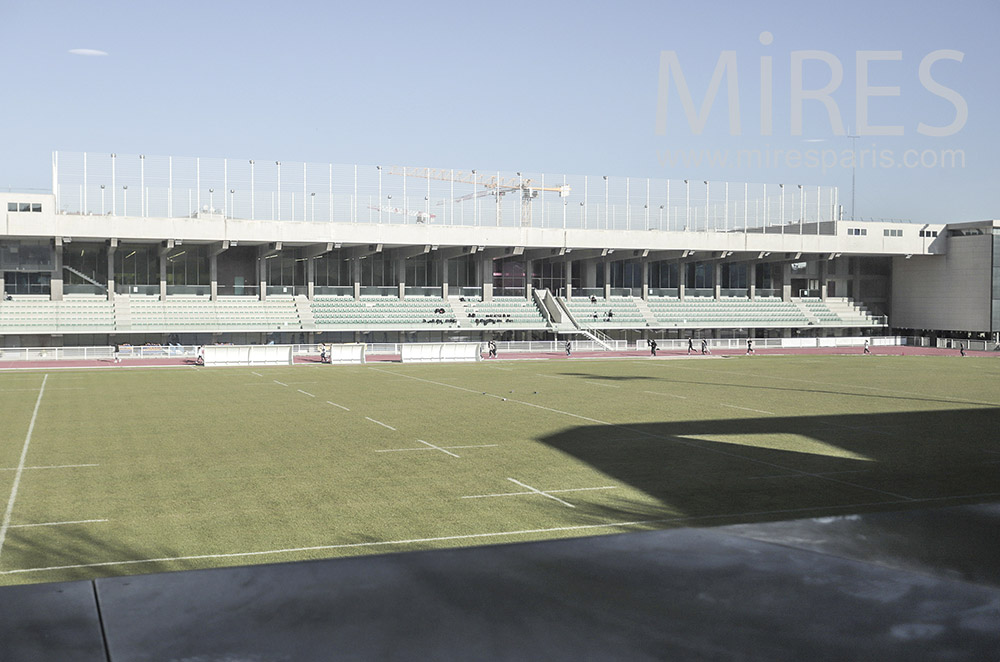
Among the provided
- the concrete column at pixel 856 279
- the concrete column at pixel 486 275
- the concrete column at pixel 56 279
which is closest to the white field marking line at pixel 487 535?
the concrete column at pixel 56 279

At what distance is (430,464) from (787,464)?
6948mm

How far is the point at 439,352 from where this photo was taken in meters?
56.1

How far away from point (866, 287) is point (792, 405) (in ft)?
222

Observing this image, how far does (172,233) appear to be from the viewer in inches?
2486

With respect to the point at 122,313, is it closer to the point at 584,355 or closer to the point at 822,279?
the point at 584,355

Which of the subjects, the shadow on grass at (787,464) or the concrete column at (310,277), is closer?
the shadow on grass at (787,464)

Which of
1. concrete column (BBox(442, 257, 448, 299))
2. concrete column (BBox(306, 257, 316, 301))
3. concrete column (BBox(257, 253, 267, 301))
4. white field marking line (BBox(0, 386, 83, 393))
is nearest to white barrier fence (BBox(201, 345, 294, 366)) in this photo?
white field marking line (BBox(0, 386, 83, 393))

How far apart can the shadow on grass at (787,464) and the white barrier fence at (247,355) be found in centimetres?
3231

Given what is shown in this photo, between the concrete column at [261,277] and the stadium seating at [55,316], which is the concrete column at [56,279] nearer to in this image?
the stadium seating at [55,316]

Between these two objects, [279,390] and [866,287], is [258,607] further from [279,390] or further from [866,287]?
[866,287]

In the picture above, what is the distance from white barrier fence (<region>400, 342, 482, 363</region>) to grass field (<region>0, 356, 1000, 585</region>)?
18232mm

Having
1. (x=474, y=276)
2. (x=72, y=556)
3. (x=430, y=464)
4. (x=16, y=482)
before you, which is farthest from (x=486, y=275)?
(x=72, y=556)

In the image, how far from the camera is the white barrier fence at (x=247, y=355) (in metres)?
50.6

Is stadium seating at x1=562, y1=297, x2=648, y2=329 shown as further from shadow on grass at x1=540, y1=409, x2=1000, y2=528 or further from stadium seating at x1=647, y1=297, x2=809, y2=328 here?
shadow on grass at x1=540, y1=409, x2=1000, y2=528
